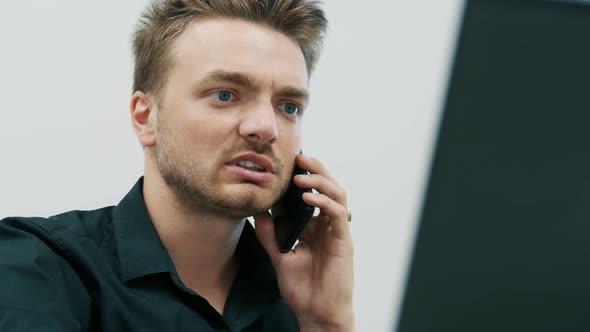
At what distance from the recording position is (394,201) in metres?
2.19

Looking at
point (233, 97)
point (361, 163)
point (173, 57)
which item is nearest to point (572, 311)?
point (233, 97)

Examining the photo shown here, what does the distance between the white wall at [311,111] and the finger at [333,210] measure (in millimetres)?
335

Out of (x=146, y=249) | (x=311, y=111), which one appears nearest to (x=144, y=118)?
(x=146, y=249)

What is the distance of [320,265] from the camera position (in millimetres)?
1512

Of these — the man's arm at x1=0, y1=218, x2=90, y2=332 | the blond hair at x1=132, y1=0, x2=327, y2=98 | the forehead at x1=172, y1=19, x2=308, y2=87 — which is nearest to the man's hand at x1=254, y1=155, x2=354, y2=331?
the forehead at x1=172, y1=19, x2=308, y2=87

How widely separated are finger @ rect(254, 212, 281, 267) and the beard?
0.12 metres

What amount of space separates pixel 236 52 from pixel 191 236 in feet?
1.47

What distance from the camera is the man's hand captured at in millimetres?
1454

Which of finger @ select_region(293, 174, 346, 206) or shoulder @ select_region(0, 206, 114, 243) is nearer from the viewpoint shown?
shoulder @ select_region(0, 206, 114, 243)

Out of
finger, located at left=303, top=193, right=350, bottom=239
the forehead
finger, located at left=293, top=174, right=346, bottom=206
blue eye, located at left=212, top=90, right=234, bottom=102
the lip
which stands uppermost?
the forehead

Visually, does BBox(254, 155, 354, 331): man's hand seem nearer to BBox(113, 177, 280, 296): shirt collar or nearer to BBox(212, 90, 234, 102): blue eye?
BBox(113, 177, 280, 296): shirt collar

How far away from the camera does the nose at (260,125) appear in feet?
4.31

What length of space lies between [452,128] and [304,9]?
1235 mm

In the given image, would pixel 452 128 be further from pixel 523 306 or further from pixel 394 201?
pixel 394 201
